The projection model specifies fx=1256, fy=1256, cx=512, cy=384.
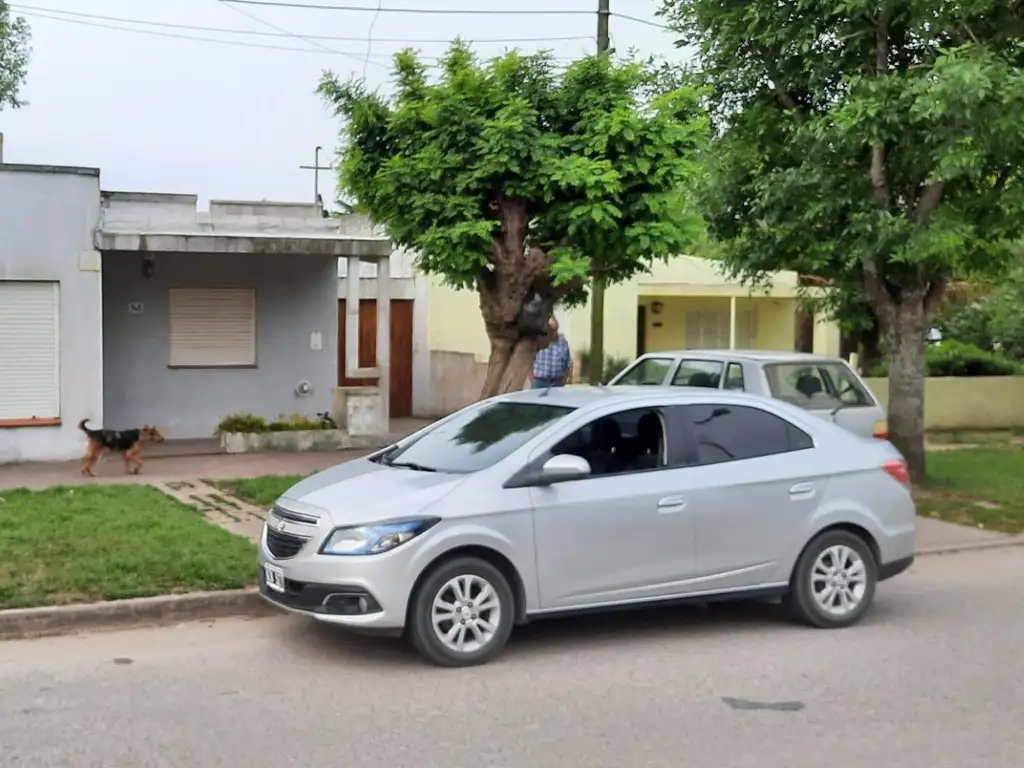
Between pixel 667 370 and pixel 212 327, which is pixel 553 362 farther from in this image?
pixel 212 327

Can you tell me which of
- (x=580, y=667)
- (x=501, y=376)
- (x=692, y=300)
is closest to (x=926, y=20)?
(x=501, y=376)

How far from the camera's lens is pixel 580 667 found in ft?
23.7

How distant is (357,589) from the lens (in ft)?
22.8

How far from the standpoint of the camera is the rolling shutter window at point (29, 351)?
14.9 meters

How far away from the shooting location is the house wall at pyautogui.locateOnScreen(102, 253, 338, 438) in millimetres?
17078

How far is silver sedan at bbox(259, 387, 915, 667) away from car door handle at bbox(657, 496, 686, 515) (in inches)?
0.5

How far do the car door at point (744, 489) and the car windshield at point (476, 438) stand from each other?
949 mm

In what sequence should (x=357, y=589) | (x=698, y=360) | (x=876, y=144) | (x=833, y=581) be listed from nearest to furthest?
(x=357, y=589) → (x=833, y=581) → (x=876, y=144) → (x=698, y=360)

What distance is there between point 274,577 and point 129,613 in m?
1.33

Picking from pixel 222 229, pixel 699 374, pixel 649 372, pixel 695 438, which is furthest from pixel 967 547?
pixel 222 229

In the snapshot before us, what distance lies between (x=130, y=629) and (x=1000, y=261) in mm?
10581

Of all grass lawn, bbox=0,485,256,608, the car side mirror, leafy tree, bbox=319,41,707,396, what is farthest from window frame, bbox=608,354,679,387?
the car side mirror

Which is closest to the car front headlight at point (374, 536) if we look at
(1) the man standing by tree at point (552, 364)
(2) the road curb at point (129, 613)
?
(2) the road curb at point (129, 613)

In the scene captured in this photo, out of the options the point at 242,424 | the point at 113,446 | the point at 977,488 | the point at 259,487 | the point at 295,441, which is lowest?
the point at 977,488
